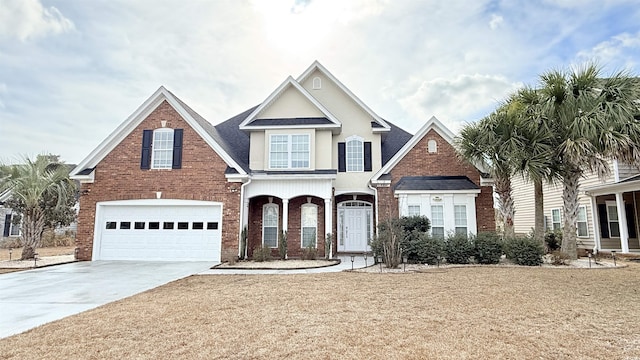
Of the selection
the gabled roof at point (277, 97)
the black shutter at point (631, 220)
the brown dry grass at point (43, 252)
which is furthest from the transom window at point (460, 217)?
the brown dry grass at point (43, 252)

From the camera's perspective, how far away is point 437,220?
15.2 metres

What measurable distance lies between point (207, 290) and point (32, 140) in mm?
22170

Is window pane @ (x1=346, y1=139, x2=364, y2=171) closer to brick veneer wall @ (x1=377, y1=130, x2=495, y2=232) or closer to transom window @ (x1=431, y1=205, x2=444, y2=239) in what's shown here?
brick veneer wall @ (x1=377, y1=130, x2=495, y2=232)

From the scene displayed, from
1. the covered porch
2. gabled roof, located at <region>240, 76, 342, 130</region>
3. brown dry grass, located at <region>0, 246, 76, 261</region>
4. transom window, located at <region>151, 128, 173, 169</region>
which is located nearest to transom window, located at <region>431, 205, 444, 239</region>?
gabled roof, located at <region>240, 76, 342, 130</region>

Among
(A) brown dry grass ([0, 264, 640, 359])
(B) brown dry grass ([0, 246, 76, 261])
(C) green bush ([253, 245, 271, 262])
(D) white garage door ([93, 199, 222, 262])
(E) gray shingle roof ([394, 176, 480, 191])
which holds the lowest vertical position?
(A) brown dry grass ([0, 264, 640, 359])

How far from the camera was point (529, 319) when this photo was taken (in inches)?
233

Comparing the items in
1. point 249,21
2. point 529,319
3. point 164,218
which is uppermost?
point 249,21

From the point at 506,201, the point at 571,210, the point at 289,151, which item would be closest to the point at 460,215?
the point at 506,201

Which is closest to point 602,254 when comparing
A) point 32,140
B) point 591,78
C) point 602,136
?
point 602,136

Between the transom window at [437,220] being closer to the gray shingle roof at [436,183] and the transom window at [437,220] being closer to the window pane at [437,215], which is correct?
the window pane at [437,215]

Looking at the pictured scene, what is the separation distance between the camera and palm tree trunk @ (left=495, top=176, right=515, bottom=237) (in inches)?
547

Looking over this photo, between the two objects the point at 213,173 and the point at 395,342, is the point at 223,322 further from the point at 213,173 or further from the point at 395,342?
the point at 213,173

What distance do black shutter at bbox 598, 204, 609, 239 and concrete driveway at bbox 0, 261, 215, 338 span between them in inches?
744

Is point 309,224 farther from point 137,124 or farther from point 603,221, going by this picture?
point 603,221
